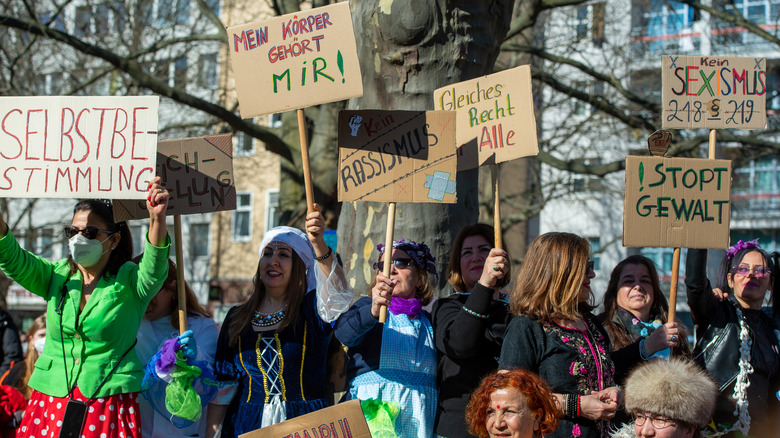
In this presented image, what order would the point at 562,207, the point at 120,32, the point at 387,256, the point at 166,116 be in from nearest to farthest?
the point at 387,256 → the point at 120,32 → the point at 166,116 → the point at 562,207

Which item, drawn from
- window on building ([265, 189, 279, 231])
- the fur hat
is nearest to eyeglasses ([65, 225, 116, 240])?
the fur hat

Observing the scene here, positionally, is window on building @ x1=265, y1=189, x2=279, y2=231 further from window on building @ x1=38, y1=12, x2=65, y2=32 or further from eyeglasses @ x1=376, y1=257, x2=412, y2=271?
eyeglasses @ x1=376, y1=257, x2=412, y2=271

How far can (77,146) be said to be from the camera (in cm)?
376

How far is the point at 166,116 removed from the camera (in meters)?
18.4

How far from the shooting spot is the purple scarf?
12.6ft

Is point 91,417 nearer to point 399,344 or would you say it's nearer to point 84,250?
point 84,250

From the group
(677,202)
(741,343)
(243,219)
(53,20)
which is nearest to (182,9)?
(53,20)

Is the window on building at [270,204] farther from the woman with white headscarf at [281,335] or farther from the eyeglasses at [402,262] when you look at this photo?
the eyeglasses at [402,262]

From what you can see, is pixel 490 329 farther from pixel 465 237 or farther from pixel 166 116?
pixel 166 116

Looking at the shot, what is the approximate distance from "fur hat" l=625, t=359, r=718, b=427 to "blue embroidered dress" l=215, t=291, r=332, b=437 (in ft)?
4.54

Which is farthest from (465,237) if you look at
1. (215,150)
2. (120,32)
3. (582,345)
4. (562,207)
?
(562,207)

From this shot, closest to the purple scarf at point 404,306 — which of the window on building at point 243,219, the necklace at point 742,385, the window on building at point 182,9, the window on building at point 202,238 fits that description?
the necklace at point 742,385

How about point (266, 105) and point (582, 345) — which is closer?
point (582, 345)

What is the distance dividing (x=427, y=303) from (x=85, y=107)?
1800 mm
